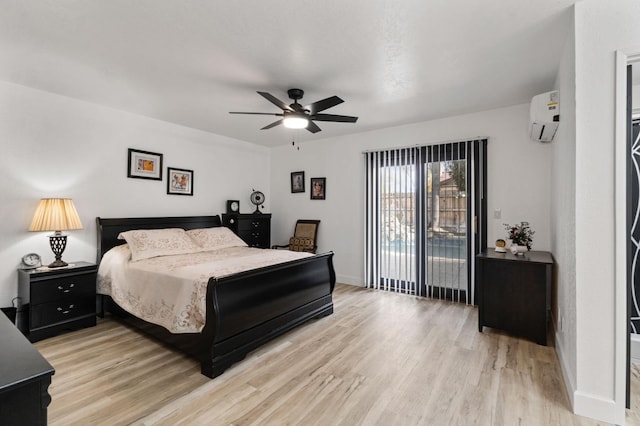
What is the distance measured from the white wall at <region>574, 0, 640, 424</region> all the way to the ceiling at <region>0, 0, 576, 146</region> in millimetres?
296

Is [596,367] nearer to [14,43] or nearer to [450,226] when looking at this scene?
[450,226]

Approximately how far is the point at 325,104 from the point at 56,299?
3347 mm

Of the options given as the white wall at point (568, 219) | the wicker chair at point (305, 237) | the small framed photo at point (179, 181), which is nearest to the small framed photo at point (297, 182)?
the wicker chair at point (305, 237)

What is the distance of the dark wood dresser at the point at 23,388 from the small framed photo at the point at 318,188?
4.71 metres

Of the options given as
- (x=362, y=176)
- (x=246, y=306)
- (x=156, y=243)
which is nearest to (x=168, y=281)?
(x=246, y=306)

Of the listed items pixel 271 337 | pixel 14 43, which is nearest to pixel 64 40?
pixel 14 43

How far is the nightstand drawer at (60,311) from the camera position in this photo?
3.04 m

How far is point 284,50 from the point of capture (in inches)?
98.3

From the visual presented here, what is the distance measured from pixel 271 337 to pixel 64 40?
116 inches

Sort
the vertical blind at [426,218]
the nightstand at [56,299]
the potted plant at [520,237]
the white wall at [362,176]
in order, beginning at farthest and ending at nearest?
the vertical blind at [426,218]
the white wall at [362,176]
the potted plant at [520,237]
the nightstand at [56,299]

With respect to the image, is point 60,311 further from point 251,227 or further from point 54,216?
point 251,227

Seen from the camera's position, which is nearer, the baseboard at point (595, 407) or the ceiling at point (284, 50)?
the baseboard at point (595, 407)

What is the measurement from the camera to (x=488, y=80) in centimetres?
308

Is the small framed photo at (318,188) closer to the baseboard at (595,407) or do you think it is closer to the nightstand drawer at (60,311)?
the nightstand drawer at (60,311)
